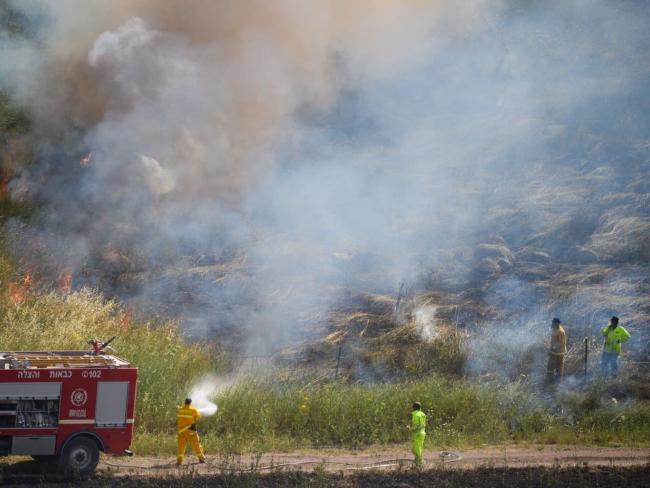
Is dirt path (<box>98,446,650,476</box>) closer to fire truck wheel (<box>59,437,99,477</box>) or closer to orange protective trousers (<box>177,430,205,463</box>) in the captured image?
orange protective trousers (<box>177,430,205,463</box>)

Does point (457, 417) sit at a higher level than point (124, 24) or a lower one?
lower

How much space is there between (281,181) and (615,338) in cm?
1254

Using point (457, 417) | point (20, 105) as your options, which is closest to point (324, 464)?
point (457, 417)

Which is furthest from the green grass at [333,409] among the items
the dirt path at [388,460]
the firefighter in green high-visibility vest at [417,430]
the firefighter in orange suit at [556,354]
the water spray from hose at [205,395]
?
the firefighter in green high-visibility vest at [417,430]

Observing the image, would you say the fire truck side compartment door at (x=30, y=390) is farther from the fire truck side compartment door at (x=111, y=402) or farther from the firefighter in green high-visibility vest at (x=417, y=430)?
the firefighter in green high-visibility vest at (x=417, y=430)

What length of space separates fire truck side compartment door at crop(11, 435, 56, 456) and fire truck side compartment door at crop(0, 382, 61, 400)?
1.73 ft

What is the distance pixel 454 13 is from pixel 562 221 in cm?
1548

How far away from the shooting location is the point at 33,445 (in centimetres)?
994

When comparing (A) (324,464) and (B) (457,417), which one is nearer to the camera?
(A) (324,464)

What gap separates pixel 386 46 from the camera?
31734 millimetres

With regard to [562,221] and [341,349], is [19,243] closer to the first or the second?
[341,349]

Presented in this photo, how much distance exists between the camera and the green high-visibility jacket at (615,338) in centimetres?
1557

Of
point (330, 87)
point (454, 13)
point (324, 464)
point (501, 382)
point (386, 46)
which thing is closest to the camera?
point (324, 464)

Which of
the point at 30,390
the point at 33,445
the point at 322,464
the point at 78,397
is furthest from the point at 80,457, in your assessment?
the point at 322,464
